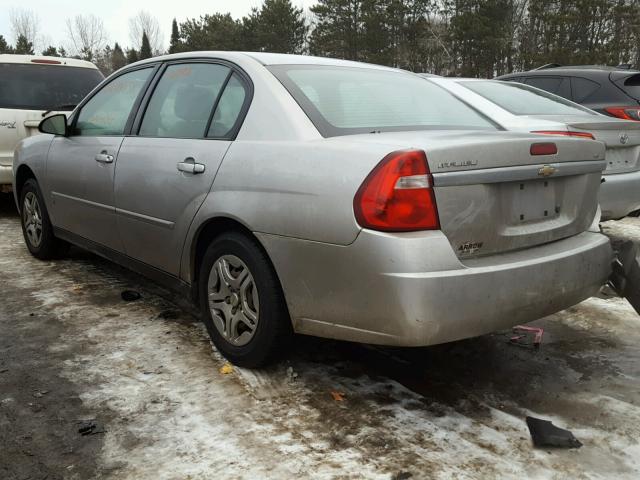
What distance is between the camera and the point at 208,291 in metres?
3.23

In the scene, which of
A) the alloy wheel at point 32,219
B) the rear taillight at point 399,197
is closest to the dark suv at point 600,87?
the rear taillight at point 399,197

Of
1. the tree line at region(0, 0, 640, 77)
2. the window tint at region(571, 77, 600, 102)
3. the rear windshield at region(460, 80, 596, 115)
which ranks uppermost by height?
the tree line at region(0, 0, 640, 77)

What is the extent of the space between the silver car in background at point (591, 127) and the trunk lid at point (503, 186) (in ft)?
6.30

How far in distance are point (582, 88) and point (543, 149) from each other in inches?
206

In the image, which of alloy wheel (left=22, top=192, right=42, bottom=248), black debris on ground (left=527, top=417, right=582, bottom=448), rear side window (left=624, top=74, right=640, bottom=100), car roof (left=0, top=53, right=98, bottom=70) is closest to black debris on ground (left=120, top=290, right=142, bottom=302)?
alloy wheel (left=22, top=192, right=42, bottom=248)

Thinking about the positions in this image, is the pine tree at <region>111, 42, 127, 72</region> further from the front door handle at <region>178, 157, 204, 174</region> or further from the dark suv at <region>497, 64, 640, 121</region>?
the front door handle at <region>178, 157, 204, 174</region>

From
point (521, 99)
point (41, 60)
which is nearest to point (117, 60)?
point (41, 60)

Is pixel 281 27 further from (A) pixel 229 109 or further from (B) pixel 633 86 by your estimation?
(A) pixel 229 109

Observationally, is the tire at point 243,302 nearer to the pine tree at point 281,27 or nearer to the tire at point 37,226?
the tire at point 37,226

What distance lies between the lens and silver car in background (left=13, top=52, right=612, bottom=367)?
7.77ft

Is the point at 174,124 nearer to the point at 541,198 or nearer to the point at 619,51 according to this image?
the point at 541,198

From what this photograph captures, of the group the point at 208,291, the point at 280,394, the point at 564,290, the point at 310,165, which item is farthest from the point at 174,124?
the point at 564,290

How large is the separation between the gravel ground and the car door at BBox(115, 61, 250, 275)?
567 mm

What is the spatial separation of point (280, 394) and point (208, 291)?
717 mm
